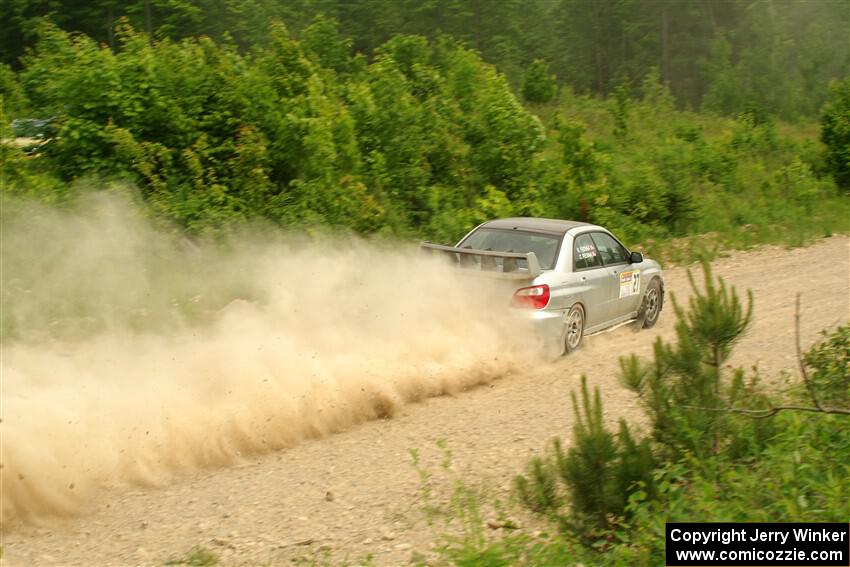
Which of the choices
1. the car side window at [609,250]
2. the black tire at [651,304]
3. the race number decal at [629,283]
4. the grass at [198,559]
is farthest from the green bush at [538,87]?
the grass at [198,559]

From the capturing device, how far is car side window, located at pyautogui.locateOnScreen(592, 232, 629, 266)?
1249 centimetres

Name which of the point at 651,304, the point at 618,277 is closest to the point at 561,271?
the point at 618,277

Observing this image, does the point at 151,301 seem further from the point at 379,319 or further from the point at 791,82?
the point at 791,82

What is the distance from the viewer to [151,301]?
1316cm

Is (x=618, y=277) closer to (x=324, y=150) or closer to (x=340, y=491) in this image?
(x=324, y=150)

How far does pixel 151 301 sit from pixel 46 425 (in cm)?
596

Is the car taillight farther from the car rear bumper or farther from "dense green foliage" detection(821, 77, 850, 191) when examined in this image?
"dense green foliage" detection(821, 77, 850, 191)

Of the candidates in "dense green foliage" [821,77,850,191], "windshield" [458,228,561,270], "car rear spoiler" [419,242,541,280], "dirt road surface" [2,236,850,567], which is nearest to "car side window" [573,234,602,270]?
"windshield" [458,228,561,270]

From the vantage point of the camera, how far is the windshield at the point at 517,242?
38.1ft

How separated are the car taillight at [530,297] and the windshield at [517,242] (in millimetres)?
593

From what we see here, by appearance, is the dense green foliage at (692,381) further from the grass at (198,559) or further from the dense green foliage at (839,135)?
the dense green foliage at (839,135)

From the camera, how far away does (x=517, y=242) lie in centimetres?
1187

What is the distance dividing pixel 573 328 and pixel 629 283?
1776 millimetres

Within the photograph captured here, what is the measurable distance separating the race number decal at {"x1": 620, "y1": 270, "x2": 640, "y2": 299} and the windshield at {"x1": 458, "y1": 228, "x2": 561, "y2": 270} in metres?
1.58
